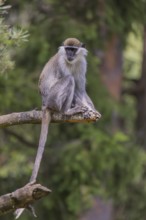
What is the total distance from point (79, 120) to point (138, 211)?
7.93 meters

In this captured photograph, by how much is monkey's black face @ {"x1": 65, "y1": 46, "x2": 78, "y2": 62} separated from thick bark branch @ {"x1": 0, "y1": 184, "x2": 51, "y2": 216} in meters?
2.98

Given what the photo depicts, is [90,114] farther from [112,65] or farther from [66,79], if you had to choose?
[112,65]

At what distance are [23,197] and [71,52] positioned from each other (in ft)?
10.2

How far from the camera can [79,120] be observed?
722cm

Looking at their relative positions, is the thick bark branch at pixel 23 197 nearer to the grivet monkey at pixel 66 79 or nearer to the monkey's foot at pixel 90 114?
the monkey's foot at pixel 90 114

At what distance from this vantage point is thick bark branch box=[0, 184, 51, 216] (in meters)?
6.02

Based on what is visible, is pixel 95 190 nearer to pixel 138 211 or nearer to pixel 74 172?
pixel 74 172

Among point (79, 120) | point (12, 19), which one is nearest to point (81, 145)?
point (12, 19)

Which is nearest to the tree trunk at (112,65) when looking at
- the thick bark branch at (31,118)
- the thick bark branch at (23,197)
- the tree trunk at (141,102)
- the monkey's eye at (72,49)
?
the tree trunk at (141,102)

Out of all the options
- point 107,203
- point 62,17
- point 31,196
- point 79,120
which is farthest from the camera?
point 107,203

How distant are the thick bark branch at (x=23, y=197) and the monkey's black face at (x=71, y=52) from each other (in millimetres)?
2978

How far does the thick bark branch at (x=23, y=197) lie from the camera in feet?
19.7

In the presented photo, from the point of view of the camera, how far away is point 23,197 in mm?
6062

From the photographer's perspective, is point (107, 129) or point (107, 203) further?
point (107, 203)
